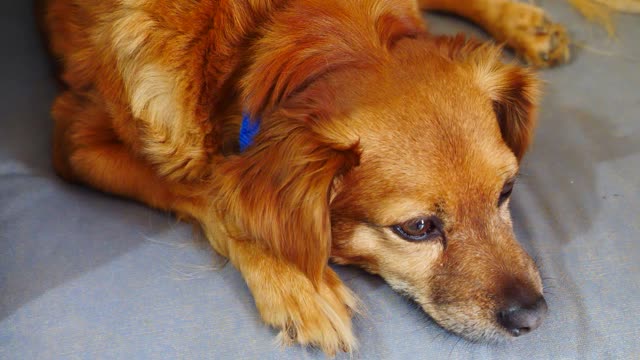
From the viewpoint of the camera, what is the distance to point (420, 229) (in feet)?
4.57

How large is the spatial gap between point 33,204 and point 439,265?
3.17 feet

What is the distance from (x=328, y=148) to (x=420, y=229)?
26 centimetres

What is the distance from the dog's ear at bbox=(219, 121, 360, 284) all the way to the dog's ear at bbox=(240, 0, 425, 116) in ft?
0.28

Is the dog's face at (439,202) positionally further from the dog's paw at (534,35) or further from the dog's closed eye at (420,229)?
the dog's paw at (534,35)

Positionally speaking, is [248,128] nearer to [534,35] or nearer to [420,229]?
[420,229]

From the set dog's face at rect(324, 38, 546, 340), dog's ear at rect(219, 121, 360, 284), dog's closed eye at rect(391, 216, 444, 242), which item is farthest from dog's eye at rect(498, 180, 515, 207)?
dog's ear at rect(219, 121, 360, 284)

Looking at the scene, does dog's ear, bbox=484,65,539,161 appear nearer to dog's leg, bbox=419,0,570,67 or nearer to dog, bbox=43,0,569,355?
dog, bbox=43,0,569,355

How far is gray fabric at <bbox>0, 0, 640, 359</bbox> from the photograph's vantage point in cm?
135

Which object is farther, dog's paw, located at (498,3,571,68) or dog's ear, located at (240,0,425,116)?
dog's paw, located at (498,3,571,68)

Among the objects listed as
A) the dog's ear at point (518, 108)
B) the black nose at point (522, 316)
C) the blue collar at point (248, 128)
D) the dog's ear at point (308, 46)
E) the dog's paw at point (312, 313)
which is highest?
the dog's ear at point (308, 46)

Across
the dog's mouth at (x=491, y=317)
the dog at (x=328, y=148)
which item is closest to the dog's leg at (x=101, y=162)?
the dog at (x=328, y=148)

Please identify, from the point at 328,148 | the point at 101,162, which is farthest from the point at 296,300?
the point at 101,162

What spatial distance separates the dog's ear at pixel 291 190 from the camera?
131cm

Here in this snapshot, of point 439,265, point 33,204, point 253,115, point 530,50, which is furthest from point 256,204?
point 530,50
